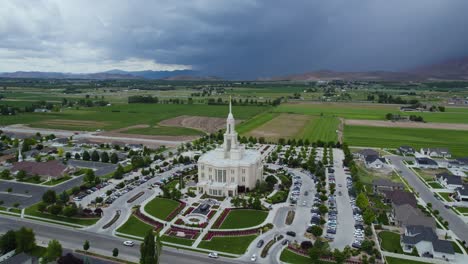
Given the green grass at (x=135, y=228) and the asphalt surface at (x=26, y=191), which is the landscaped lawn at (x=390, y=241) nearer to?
the green grass at (x=135, y=228)

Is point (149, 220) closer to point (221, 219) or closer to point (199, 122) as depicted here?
point (221, 219)

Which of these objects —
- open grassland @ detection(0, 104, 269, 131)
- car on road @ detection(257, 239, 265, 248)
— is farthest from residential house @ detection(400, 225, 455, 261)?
open grassland @ detection(0, 104, 269, 131)

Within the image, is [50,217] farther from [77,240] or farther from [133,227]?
[133,227]

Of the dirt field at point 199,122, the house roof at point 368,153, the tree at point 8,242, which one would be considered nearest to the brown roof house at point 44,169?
the tree at point 8,242

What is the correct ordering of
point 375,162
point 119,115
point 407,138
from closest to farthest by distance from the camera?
point 375,162 → point 407,138 → point 119,115

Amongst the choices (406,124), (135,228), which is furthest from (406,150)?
(135,228)

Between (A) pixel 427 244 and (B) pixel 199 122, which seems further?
(B) pixel 199 122
